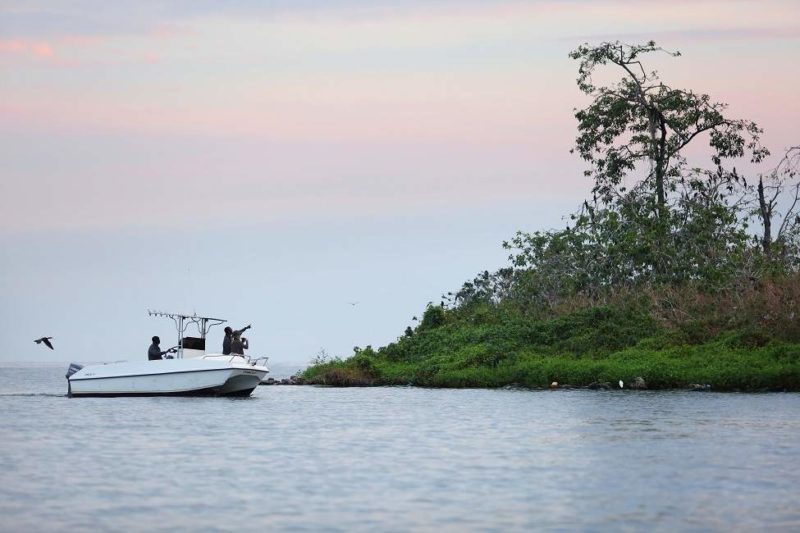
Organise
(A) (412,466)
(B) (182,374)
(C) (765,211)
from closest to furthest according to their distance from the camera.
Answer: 1. (A) (412,466)
2. (B) (182,374)
3. (C) (765,211)

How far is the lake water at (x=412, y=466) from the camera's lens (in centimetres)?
1802

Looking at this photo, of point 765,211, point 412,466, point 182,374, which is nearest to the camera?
point 412,466

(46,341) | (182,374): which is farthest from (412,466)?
(46,341)

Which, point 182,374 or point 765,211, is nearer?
point 182,374

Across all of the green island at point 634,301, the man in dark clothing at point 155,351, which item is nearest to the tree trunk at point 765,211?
the green island at point 634,301

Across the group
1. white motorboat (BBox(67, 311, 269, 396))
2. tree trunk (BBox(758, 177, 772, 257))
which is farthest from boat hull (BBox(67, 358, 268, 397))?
A: tree trunk (BBox(758, 177, 772, 257))

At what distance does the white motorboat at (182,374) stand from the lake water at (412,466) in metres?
1.66

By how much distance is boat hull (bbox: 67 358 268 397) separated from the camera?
41.2m

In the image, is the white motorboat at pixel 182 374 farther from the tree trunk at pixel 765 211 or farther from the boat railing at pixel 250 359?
the tree trunk at pixel 765 211

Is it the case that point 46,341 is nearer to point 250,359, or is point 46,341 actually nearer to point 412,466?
point 250,359

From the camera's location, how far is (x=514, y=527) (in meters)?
17.1

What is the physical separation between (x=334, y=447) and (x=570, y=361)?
21325 millimetres

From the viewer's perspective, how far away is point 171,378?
41.3 metres

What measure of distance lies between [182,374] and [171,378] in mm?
460
